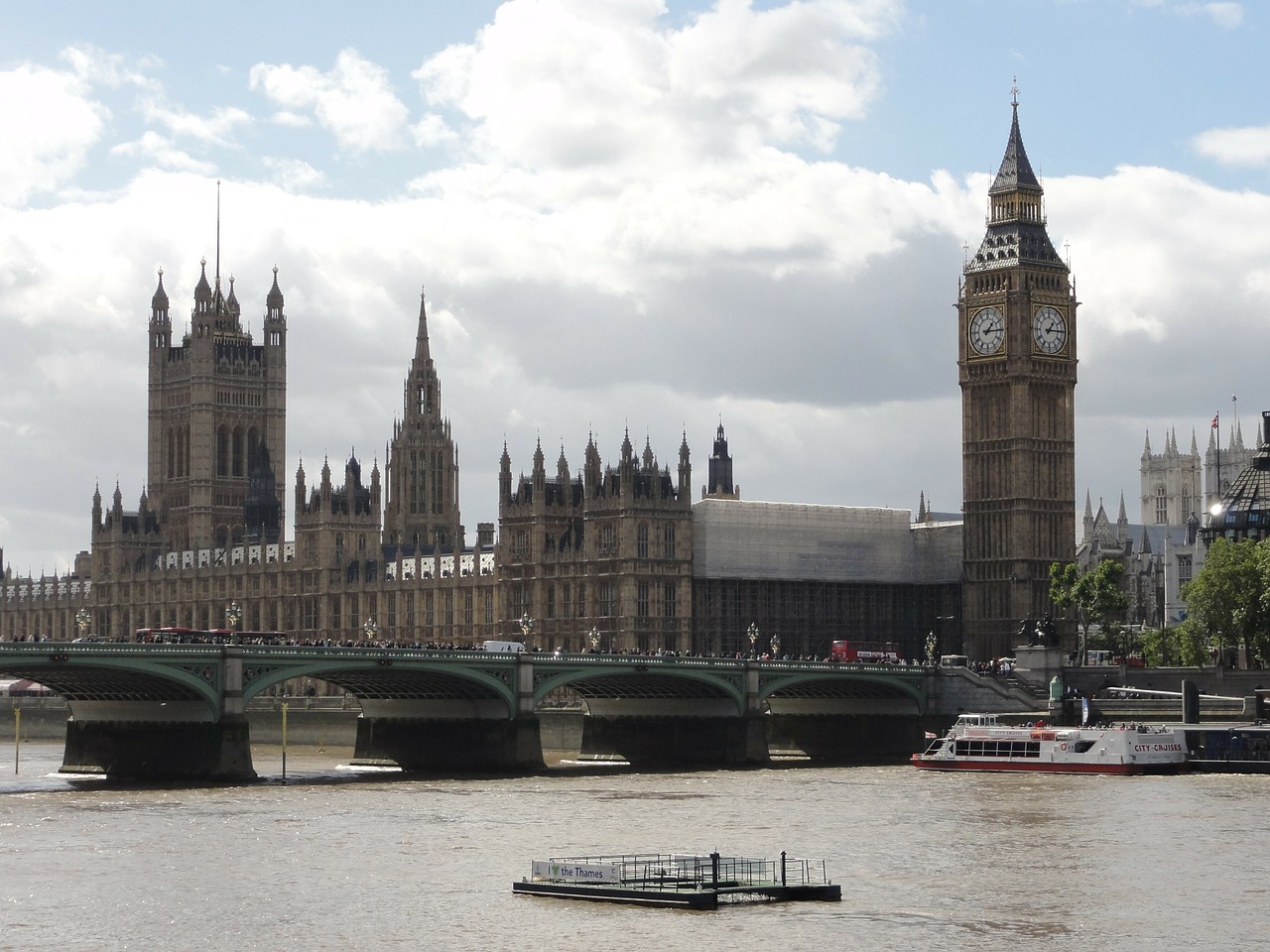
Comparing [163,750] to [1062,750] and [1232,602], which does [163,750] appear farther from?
[1232,602]

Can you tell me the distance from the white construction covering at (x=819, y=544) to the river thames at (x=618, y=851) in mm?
49691

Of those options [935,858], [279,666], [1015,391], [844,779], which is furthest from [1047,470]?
[935,858]

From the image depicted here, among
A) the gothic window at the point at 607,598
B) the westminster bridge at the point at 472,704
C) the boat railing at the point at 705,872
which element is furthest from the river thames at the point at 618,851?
the gothic window at the point at 607,598

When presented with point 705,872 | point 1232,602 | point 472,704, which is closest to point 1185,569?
point 1232,602

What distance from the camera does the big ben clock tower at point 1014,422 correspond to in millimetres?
146875

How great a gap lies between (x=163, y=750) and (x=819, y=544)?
63.7 m

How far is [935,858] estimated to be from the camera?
65.8 meters

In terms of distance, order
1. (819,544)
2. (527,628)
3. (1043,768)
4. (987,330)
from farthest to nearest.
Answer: (819,544), (987,330), (527,628), (1043,768)

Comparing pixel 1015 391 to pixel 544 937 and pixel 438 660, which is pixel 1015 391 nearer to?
pixel 438 660

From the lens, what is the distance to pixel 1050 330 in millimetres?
148250

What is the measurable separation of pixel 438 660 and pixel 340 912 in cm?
4489

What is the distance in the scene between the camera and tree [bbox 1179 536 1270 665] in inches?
4926

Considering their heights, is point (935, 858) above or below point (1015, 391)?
below

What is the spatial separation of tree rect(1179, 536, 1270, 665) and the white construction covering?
2505 cm
